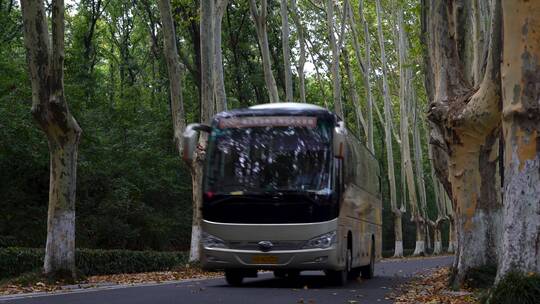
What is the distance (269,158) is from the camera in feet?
45.9

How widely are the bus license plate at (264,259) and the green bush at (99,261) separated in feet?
18.3

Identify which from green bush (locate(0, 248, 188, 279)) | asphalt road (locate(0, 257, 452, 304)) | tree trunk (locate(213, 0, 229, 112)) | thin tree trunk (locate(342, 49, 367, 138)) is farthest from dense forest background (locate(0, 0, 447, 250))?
asphalt road (locate(0, 257, 452, 304))

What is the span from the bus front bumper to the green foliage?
5.50 metres

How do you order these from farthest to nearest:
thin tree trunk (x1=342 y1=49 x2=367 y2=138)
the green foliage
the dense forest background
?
1. thin tree trunk (x1=342 y1=49 x2=367 y2=138)
2. the dense forest background
3. the green foliage

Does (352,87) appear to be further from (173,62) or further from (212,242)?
(212,242)

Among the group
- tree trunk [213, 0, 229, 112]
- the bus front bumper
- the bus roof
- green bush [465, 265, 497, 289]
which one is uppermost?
tree trunk [213, 0, 229, 112]

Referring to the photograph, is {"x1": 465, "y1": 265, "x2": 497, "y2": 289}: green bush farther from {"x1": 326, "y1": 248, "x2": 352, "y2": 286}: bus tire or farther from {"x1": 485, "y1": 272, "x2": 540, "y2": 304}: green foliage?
{"x1": 485, "y1": 272, "x2": 540, "y2": 304}: green foliage

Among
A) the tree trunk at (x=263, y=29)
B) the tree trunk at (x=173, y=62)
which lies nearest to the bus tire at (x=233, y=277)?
the tree trunk at (x=173, y=62)

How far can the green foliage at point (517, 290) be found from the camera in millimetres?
7938

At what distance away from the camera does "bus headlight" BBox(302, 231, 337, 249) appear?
1357 cm

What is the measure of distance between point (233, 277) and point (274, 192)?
2427mm

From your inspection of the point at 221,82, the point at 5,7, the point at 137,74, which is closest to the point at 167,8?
the point at 221,82

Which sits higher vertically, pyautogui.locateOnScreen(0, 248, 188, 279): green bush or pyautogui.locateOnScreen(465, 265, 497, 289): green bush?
pyautogui.locateOnScreen(465, 265, 497, 289): green bush

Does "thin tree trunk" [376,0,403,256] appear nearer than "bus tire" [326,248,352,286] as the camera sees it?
No
